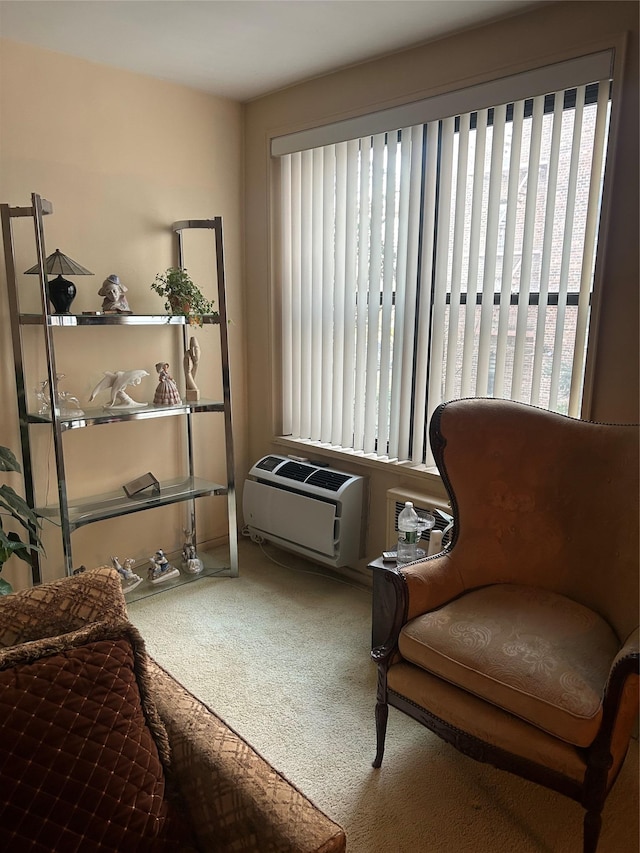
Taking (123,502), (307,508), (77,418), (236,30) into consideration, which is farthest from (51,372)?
(236,30)

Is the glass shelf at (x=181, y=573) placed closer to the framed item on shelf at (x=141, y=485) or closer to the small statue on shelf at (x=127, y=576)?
the small statue on shelf at (x=127, y=576)

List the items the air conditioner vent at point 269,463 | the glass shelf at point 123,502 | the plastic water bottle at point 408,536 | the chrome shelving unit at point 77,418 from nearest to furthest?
the plastic water bottle at point 408,536 < the chrome shelving unit at point 77,418 < the glass shelf at point 123,502 < the air conditioner vent at point 269,463

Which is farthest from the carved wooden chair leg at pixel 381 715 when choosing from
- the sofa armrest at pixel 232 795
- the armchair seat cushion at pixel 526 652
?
the sofa armrest at pixel 232 795

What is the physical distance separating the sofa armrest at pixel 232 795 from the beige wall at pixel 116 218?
6.54ft

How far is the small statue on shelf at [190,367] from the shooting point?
10.2ft

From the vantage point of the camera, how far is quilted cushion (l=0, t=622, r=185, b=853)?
37.5 inches

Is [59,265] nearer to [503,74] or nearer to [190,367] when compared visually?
[190,367]

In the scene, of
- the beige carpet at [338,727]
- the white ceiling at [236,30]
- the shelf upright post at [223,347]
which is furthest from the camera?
the shelf upright post at [223,347]

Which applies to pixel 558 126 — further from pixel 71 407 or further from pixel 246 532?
pixel 246 532

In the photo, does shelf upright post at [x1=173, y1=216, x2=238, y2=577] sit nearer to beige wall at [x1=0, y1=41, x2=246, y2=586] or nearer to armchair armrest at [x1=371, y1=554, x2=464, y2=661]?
beige wall at [x1=0, y1=41, x2=246, y2=586]

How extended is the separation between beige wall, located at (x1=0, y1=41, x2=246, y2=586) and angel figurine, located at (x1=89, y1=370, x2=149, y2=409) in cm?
19

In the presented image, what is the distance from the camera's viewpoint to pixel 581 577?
194cm

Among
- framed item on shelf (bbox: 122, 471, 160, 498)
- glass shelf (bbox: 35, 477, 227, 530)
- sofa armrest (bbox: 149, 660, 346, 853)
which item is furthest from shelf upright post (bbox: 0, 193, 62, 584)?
sofa armrest (bbox: 149, 660, 346, 853)

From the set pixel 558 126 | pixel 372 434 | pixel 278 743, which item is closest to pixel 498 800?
pixel 278 743
